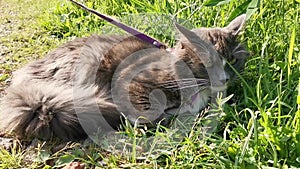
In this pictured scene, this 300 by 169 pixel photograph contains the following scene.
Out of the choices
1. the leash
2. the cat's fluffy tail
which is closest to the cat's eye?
the leash

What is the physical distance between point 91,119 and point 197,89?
52 cm

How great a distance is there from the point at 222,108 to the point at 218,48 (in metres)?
0.33

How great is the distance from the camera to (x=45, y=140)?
6.64 ft

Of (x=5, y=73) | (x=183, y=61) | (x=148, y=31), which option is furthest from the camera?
(x=148, y=31)

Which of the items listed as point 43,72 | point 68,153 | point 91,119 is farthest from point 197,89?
point 43,72

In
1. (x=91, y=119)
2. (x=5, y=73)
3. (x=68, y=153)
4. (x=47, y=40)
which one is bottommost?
(x=68, y=153)

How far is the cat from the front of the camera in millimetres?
2010

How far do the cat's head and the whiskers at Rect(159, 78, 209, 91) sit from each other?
39 mm

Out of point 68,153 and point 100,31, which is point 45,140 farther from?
point 100,31

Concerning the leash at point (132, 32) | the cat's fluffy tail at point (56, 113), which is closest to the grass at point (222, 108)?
the cat's fluffy tail at point (56, 113)

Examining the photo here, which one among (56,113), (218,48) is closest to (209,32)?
(218,48)

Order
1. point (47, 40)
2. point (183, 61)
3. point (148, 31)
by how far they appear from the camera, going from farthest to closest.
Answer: point (47, 40) < point (148, 31) < point (183, 61)

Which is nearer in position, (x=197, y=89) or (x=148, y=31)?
(x=197, y=89)

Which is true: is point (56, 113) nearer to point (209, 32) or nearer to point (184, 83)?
point (184, 83)
